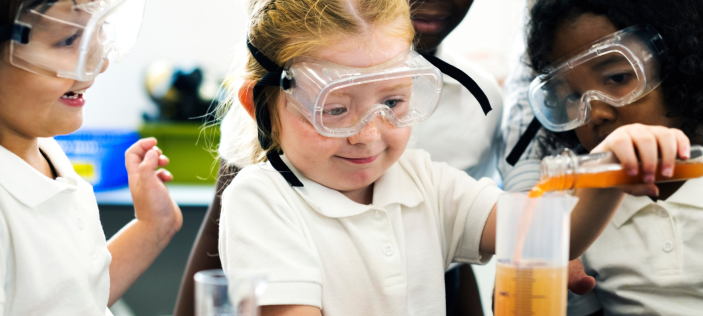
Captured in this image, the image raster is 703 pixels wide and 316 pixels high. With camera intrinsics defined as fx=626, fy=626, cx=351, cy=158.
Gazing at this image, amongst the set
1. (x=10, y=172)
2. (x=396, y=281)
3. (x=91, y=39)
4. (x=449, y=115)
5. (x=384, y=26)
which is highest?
(x=384, y=26)

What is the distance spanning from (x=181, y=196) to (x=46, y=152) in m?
1.64

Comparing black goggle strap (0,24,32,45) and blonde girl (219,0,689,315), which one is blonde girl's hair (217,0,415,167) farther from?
black goggle strap (0,24,32,45)

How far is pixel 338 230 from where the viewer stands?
1199 mm

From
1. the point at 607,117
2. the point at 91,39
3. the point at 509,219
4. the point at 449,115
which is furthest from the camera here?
the point at 449,115

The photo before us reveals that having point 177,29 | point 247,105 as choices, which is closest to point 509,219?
point 247,105

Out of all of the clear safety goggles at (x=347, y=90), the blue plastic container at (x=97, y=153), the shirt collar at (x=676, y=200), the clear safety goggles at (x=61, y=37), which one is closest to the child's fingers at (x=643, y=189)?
the clear safety goggles at (x=347, y=90)

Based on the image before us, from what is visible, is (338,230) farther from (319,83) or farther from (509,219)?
(509,219)

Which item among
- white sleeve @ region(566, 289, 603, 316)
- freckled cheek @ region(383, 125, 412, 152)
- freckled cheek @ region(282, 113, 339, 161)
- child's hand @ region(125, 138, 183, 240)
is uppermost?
freckled cheek @ region(383, 125, 412, 152)

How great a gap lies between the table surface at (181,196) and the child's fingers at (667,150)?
195cm

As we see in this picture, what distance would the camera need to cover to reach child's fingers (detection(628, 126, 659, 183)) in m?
0.91

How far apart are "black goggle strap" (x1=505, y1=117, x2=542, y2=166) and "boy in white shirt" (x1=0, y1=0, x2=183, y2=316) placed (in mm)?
899

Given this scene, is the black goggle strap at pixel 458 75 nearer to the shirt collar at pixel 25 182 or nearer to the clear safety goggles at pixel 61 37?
the clear safety goggles at pixel 61 37

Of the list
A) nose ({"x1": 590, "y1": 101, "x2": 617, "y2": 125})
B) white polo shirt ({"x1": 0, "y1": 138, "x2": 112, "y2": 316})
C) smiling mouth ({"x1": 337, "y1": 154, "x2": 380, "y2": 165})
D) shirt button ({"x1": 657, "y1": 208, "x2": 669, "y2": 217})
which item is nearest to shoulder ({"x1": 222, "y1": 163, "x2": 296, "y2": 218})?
smiling mouth ({"x1": 337, "y1": 154, "x2": 380, "y2": 165})

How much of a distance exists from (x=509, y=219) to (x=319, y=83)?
0.42 meters
